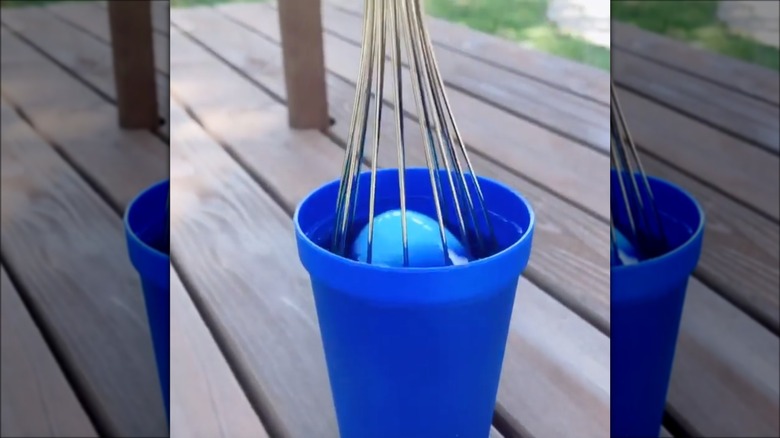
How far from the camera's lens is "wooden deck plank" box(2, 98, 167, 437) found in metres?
0.66

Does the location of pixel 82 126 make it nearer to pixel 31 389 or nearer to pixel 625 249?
pixel 31 389

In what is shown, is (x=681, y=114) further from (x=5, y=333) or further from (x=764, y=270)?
(x=5, y=333)

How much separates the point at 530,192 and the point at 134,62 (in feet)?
1.25

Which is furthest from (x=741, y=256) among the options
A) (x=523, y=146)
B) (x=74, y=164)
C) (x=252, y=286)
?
(x=74, y=164)

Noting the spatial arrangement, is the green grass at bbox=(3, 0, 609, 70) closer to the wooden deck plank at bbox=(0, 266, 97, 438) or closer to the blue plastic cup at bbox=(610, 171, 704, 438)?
the blue plastic cup at bbox=(610, 171, 704, 438)

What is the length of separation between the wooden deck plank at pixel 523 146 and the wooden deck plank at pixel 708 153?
0.54 ft

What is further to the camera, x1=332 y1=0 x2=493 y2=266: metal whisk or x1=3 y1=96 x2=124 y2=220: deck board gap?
x1=3 y1=96 x2=124 y2=220: deck board gap

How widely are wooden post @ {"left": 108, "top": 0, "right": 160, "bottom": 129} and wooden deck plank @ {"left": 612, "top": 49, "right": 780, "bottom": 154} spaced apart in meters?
0.46

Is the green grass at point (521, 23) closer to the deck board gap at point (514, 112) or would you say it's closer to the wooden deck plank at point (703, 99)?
the deck board gap at point (514, 112)

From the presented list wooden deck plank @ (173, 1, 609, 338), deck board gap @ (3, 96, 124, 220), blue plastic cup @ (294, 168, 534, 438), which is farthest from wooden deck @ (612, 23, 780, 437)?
deck board gap @ (3, 96, 124, 220)

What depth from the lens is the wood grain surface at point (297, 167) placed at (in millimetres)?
474

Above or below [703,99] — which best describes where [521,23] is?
above

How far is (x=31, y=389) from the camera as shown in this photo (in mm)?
679

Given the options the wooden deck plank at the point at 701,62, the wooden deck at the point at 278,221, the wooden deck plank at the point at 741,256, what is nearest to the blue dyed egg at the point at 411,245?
the wooden deck at the point at 278,221
